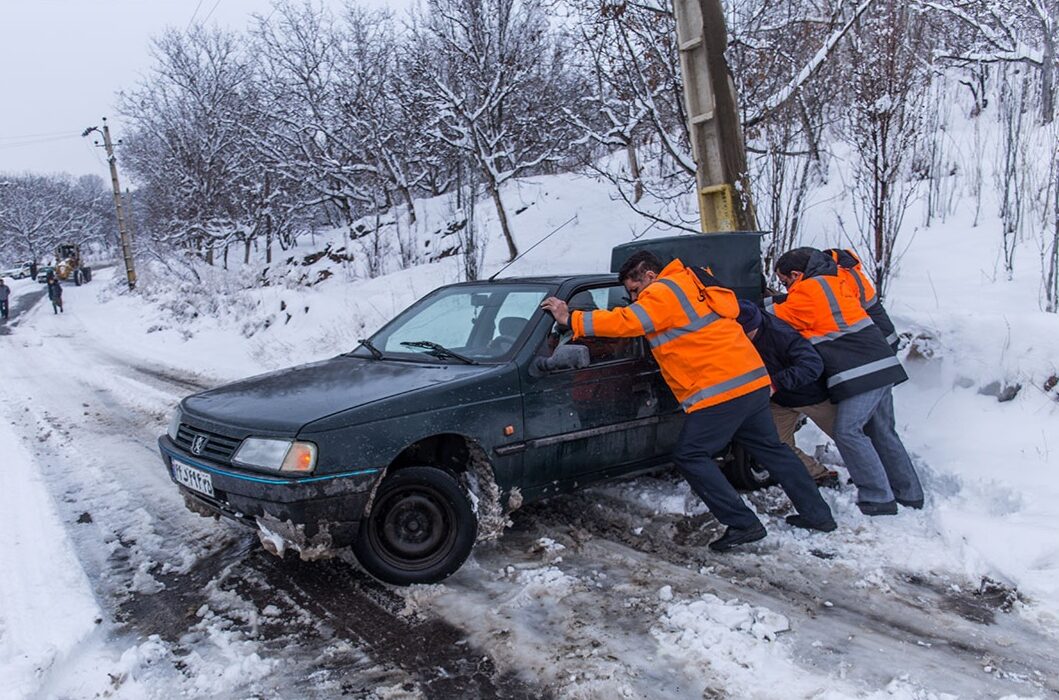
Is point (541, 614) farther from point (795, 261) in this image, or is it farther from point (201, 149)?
point (201, 149)

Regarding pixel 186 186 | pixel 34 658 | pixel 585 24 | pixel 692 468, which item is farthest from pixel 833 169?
pixel 186 186

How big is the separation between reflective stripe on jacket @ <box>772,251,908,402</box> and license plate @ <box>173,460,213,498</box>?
3504mm

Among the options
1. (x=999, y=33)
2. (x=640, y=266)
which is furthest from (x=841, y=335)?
(x=999, y=33)

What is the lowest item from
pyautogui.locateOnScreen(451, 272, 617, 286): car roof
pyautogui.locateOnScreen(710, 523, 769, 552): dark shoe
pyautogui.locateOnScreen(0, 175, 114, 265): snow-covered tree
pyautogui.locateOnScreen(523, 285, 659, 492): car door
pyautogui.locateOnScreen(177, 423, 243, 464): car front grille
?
pyautogui.locateOnScreen(710, 523, 769, 552): dark shoe

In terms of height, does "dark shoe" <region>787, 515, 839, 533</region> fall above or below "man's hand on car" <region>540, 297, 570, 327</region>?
below

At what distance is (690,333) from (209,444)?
2554 mm

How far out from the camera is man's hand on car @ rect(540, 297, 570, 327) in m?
3.94

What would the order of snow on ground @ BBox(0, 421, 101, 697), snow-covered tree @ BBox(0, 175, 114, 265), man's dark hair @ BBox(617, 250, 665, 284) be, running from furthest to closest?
1. snow-covered tree @ BBox(0, 175, 114, 265)
2. man's dark hair @ BBox(617, 250, 665, 284)
3. snow on ground @ BBox(0, 421, 101, 697)

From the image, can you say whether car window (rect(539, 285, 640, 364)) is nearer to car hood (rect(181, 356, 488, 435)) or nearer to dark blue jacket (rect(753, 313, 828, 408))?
car hood (rect(181, 356, 488, 435))

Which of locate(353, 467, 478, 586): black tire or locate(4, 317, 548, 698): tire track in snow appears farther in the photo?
locate(353, 467, 478, 586): black tire

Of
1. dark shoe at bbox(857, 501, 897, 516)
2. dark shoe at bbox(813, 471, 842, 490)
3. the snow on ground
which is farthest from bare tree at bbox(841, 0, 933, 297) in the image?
the snow on ground

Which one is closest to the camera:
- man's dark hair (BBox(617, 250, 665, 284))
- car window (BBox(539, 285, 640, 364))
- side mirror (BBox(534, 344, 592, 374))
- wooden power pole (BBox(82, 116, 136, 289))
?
side mirror (BBox(534, 344, 592, 374))

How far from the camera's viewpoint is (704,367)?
13.1 feet

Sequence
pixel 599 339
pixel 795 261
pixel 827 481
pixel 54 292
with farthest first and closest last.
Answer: pixel 54 292
pixel 827 481
pixel 795 261
pixel 599 339
